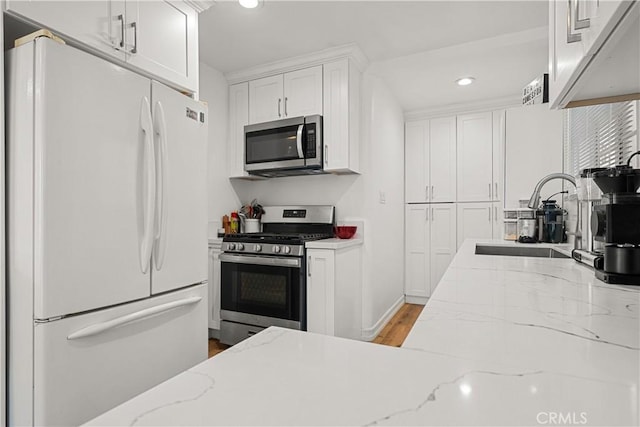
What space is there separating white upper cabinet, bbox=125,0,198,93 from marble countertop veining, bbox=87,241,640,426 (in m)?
1.51

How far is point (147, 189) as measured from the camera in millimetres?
1434

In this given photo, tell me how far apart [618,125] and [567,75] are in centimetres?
89

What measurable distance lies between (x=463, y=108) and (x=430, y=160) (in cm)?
71

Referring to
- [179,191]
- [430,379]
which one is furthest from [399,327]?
[430,379]

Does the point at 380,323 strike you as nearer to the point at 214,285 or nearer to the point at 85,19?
the point at 214,285

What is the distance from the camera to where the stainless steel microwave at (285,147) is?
2902 mm

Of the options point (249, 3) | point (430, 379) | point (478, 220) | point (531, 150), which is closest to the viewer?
point (430, 379)

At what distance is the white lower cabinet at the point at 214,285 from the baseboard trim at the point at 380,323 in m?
1.29

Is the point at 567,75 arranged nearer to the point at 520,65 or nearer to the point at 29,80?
the point at 29,80

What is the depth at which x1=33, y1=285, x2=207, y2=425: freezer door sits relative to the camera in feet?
3.65

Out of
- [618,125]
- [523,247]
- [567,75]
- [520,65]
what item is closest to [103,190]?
[567,75]

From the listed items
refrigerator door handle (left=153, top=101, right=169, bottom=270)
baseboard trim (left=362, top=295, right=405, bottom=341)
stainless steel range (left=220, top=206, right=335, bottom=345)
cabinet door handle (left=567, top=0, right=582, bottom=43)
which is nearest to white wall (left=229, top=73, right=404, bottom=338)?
baseboard trim (left=362, top=295, right=405, bottom=341)

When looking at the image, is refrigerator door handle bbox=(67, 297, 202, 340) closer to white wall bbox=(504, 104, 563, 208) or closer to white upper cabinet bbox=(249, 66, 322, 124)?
white upper cabinet bbox=(249, 66, 322, 124)

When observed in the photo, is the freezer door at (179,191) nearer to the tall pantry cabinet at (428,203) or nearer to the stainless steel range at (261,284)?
the stainless steel range at (261,284)
